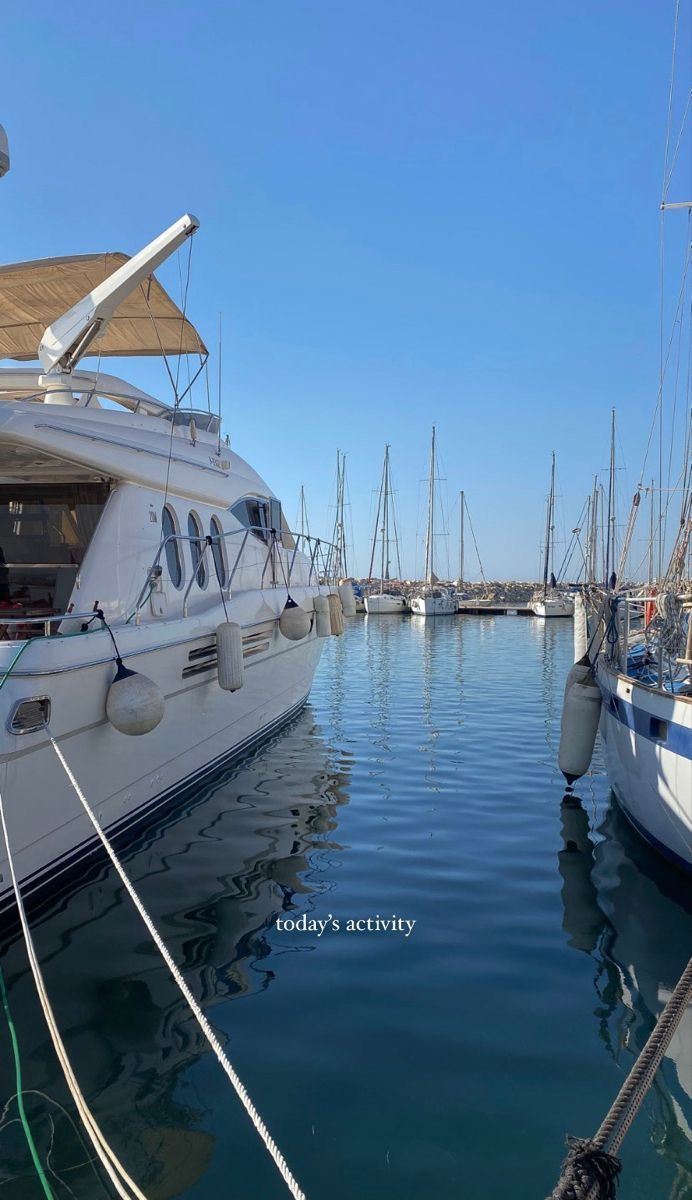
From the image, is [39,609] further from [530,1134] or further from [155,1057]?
[530,1134]

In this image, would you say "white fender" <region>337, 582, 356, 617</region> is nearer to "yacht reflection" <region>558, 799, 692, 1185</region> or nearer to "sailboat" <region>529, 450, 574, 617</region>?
"yacht reflection" <region>558, 799, 692, 1185</region>

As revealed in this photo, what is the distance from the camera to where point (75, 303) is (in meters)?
12.1

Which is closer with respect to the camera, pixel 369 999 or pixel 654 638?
pixel 369 999

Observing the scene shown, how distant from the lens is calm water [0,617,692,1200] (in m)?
3.52

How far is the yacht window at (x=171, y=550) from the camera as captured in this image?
8578 mm

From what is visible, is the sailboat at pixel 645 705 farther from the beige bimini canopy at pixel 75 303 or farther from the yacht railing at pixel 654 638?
the beige bimini canopy at pixel 75 303

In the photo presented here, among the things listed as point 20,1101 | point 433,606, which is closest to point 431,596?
point 433,606

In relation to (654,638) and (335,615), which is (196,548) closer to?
(335,615)

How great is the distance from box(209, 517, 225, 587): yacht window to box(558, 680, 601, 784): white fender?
4.40 metres

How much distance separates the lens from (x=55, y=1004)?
184 inches

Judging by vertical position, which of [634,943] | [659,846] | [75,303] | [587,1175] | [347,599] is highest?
[75,303]

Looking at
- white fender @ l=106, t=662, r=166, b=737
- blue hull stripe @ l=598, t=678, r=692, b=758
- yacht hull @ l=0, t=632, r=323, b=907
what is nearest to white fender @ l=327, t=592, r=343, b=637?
yacht hull @ l=0, t=632, r=323, b=907

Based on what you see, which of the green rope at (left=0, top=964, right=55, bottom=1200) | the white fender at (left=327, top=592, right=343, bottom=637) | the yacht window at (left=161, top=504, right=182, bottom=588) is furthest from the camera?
the white fender at (left=327, top=592, right=343, bottom=637)

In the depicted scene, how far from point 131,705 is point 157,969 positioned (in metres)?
1.83
